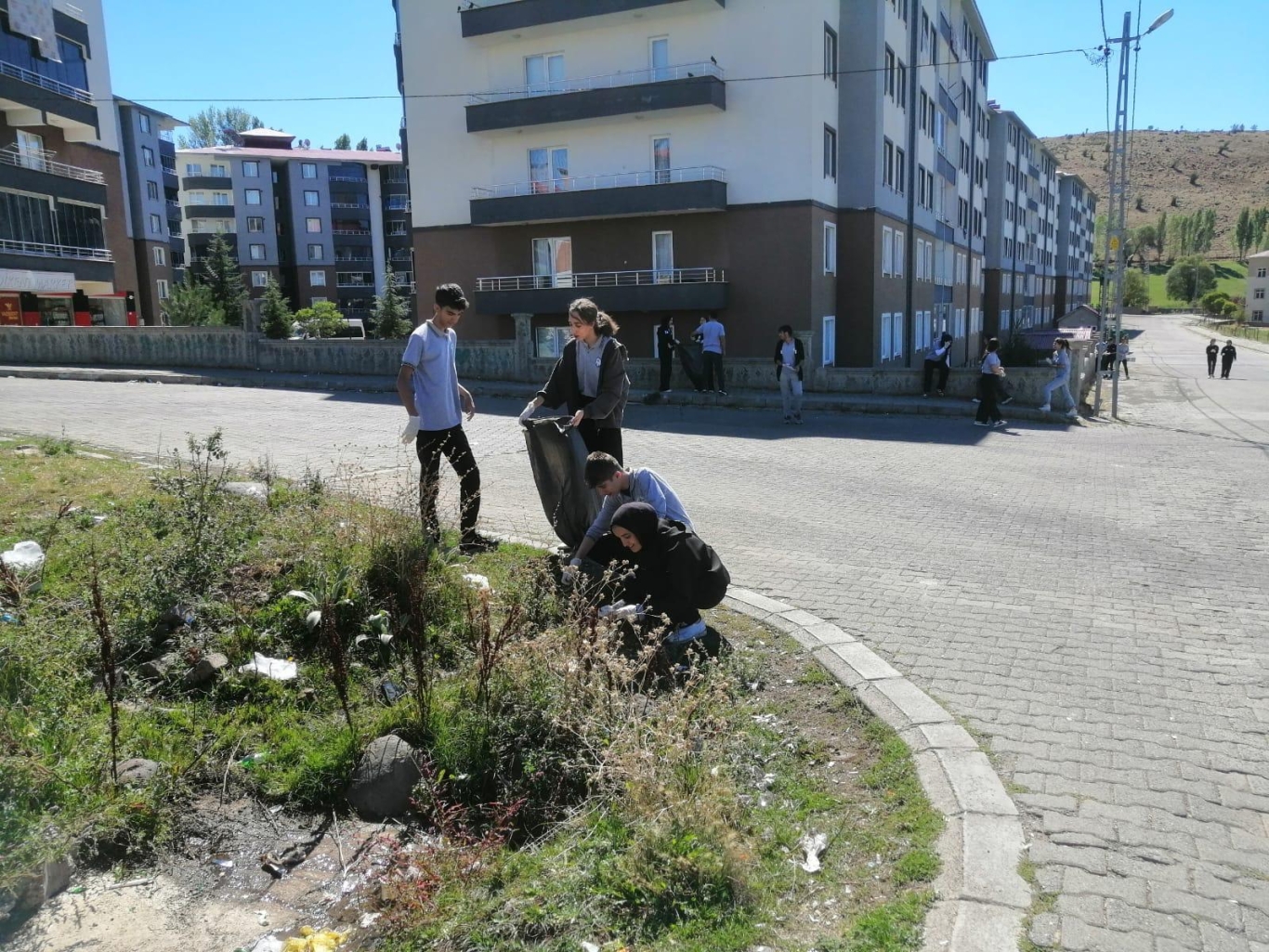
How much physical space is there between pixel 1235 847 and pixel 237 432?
43.0ft

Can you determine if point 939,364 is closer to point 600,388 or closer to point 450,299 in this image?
point 600,388

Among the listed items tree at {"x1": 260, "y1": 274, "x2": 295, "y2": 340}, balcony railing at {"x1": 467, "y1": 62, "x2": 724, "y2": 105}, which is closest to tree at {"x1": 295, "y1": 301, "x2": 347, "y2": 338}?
tree at {"x1": 260, "y1": 274, "x2": 295, "y2": 340}

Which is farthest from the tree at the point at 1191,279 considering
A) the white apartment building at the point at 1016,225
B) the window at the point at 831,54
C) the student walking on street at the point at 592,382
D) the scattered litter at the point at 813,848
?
the scattered litter at the point at 813,848

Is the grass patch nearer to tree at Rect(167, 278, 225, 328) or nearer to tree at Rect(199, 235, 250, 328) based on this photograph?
tree at Rect(167, 278, 225, 328)

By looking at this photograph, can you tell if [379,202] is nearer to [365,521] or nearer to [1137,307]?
[365,521]

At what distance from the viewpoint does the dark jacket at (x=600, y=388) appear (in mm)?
6992

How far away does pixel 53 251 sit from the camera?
38844mm

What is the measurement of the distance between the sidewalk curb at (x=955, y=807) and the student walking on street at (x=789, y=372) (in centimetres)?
1168

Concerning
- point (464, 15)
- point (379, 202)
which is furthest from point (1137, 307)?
point (464, 15)

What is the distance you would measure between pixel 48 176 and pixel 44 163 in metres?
2.24

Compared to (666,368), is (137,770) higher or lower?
lower

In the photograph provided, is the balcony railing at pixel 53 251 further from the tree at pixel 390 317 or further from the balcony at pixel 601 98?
the balcony at pixel 601 98

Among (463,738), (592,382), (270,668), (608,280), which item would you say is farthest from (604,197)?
(463,738)

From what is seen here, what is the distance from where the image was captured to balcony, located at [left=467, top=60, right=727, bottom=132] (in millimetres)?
27281
